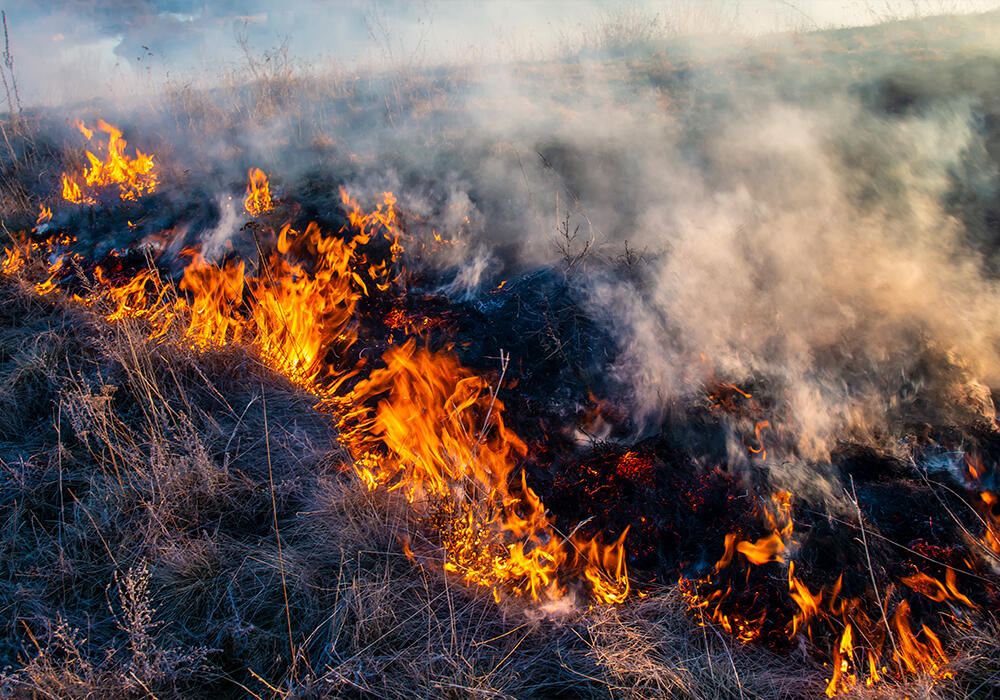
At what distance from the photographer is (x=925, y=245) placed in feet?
12.7

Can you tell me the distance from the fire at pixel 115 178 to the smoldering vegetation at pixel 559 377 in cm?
23

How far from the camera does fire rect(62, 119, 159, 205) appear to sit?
17.7 feet

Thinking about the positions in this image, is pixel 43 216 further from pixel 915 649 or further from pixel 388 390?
pixel 915 649

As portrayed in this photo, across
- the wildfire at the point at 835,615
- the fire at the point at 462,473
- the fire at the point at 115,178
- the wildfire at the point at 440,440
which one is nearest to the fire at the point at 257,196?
the wildfire at the point at 440,440

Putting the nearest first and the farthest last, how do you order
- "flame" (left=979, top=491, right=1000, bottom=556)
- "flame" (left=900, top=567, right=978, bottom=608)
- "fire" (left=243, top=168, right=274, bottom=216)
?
"flame" (left=900, top=567, right=978, bottom=608) < "flame" (left=979, top=491, right=1000, bottom=556) < "fire" (left=243, top=168, right=274, bottom=216)

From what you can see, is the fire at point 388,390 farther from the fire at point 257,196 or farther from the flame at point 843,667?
the flame at point 843,667

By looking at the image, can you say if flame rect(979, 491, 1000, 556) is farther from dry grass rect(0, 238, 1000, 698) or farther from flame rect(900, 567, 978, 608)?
dry grass rect(0, 238, 1000, 698)

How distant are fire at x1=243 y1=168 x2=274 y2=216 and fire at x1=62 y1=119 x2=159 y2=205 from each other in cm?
125

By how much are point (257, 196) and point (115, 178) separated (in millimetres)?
1923

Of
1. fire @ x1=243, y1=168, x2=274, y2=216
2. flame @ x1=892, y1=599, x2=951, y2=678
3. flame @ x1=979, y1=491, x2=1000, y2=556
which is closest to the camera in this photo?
flame @ x1=892, y1=599, x2=951, y2=678

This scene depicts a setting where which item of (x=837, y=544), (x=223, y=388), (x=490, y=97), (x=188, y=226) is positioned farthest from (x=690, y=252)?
(x=188, y=226)

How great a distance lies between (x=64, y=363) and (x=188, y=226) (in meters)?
1.78

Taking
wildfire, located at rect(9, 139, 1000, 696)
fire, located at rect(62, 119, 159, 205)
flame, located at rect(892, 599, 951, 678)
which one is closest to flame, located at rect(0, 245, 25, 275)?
wildfire, located at rect(9, 139, 1000, 696)

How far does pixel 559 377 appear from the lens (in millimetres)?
3406
